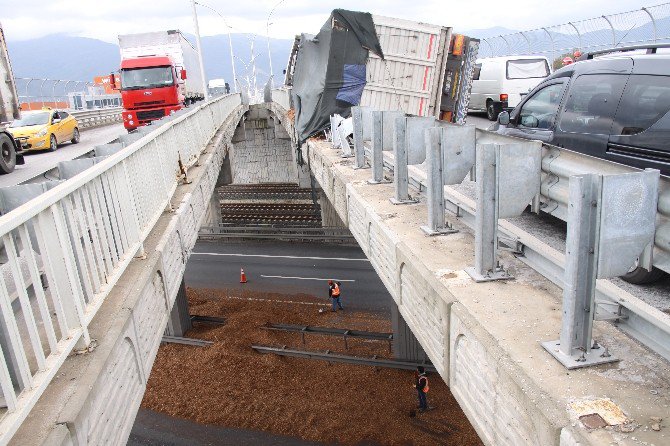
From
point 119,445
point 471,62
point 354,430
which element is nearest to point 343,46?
point 471,62

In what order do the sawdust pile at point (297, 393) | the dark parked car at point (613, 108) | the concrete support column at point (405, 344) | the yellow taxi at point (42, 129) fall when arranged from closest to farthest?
the dark parked car at point (613, 108), the sawdust pile at point (297, 393), the concrete support column at point (405, 344), the yellow taxi at point (42, 129)

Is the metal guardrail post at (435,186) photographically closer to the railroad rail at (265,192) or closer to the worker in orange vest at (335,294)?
the worker in orange vest at (335,294)

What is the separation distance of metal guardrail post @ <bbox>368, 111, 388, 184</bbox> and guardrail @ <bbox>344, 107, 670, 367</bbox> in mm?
1078

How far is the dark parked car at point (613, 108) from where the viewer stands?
449 cm

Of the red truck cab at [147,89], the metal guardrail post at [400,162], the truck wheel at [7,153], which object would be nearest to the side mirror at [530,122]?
the metal guardrail post at [400,162]

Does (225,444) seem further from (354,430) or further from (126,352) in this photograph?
(126,352)

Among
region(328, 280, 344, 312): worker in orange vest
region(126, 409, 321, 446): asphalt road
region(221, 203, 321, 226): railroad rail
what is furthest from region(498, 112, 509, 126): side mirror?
region(221, 203, 321, 226): railroad rail

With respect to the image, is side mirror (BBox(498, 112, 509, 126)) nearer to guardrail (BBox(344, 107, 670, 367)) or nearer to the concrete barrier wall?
guardrail (BBox(344, 107, 670, 367))

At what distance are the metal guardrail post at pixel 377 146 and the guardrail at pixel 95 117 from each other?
28768 mm

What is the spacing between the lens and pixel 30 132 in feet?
61.5

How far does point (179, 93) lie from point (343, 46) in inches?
520

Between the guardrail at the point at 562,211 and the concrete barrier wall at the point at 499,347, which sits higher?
the guardrail at the point at 562,211

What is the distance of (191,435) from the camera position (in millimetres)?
12164

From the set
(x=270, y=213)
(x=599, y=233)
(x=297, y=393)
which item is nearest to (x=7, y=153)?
(x=297, y=393)
